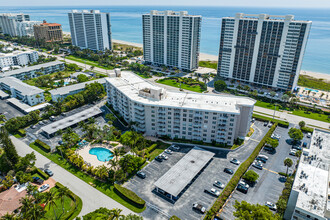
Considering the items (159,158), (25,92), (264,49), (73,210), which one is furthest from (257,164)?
(25,92)

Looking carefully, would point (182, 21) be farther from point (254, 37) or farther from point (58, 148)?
point (58, 148)

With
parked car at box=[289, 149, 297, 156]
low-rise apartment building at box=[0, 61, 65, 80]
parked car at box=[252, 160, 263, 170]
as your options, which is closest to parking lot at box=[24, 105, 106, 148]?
parked car at box=[252, 160, 263, 170]

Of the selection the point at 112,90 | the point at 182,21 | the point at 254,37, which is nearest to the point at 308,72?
the point at 254,37

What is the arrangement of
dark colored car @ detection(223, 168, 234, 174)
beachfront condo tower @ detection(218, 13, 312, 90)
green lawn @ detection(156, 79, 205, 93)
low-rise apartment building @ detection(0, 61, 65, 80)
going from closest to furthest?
1. dark colored car @ detection(223, 168, 234, 174)
2. beachfront condo tower @ detection(218, 13, 312, 90)
3. green lawn @ detection(156, 79, 205, 93)
4. low-rise apartment building @ detection(0, 61, 65, 80)

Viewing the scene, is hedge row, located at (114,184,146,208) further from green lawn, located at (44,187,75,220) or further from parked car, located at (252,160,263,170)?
parked car, located at (252,160,263,170)

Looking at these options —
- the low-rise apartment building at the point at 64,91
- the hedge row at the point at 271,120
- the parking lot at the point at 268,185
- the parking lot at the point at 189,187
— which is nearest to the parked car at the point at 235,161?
the parking lot at the point at 189,187

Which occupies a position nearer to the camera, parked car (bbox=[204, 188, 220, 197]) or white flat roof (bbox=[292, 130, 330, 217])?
white flat roof (bbox=[292, 130, 330, 217])

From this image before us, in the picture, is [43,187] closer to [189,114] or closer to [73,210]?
[73,210]
